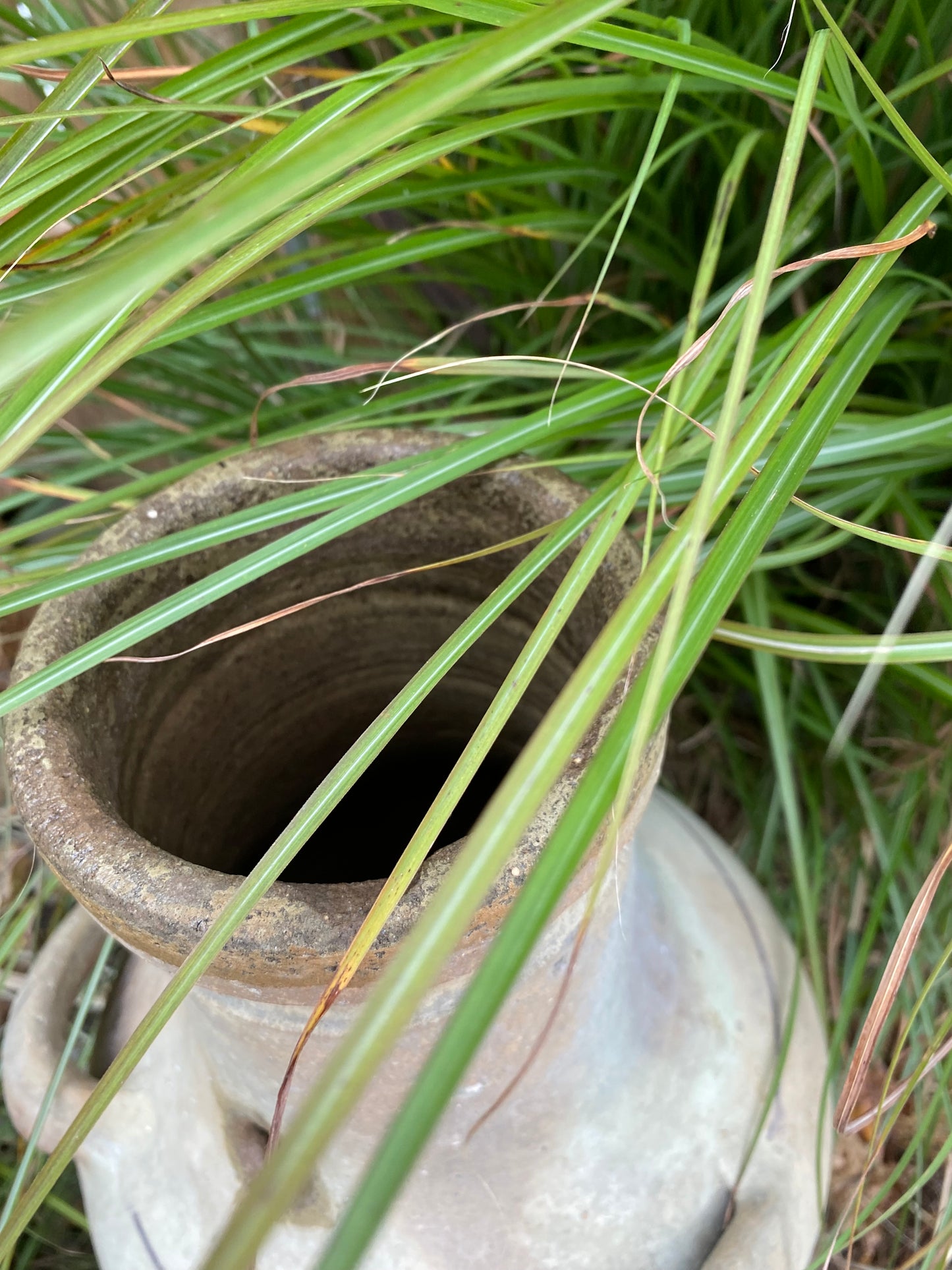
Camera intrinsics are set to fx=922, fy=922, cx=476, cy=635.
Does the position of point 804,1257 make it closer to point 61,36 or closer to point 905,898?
point 905,898

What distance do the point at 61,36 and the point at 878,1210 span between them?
3.28 ft

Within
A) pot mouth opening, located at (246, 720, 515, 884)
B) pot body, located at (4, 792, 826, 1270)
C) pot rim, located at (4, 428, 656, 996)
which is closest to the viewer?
pot rim, located at (4, 428, 656, 996)

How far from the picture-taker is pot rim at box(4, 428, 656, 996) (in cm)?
32

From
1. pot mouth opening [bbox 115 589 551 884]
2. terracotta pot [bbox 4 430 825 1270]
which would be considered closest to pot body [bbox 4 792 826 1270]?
terracotta pot [bbox 4 430 825 1270]

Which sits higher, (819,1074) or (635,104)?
(635,104)

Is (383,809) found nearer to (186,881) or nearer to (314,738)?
(314,738)

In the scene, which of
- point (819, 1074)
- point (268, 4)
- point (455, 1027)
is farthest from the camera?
point (819, 1074)

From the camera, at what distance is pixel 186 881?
33 centimetres

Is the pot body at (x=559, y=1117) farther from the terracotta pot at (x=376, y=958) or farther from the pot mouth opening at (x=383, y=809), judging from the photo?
the pot mouth opening at (x=383, y=809)

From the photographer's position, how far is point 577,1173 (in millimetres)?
474

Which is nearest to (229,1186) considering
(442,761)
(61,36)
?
(442,761)

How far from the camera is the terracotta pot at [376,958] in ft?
1.13

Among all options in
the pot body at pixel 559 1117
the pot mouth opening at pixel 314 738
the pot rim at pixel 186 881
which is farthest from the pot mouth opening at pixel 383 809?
the pot rim at pixel 186 881

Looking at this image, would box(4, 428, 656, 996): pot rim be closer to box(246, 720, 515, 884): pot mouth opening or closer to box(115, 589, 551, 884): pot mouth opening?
box(115, 589, 551, 884): pot mouth opening
